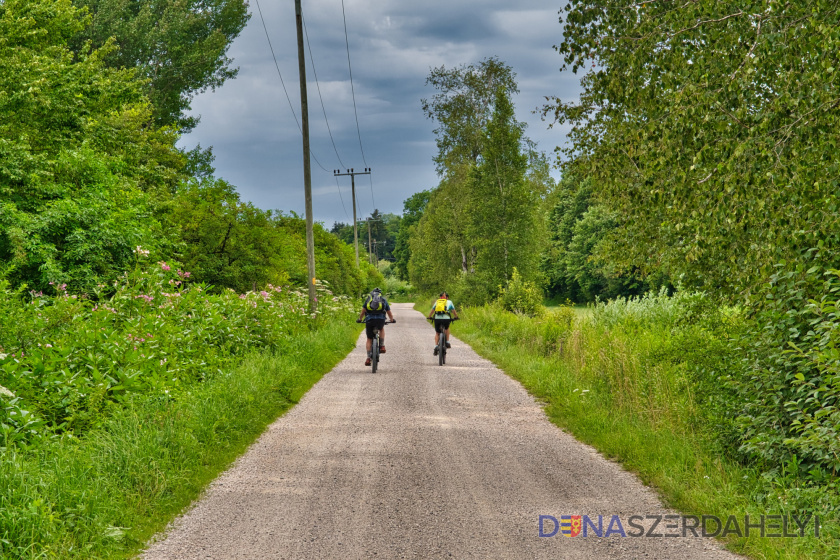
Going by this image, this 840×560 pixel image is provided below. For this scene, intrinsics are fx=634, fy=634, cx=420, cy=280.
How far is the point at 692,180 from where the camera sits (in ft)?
Result: 18.3

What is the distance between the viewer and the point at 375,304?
14.8m

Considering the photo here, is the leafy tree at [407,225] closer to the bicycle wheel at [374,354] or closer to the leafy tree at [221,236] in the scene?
the leafy tree at [221,236]

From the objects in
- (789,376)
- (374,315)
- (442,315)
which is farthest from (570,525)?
(442,315)

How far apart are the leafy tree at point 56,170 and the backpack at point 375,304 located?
6039mm

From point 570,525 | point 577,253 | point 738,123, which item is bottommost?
point 570,525

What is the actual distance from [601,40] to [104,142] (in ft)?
58.2

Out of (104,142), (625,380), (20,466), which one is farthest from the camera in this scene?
(104,142)

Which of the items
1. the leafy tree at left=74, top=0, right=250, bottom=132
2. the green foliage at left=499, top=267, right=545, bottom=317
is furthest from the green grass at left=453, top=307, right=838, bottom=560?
the leafy tree at left=74, top=0, right=250, bottom=132

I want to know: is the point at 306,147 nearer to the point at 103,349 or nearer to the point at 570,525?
the point at 103,349

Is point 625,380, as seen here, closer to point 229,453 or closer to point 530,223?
point 229,453

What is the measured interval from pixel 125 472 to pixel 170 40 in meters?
35.1

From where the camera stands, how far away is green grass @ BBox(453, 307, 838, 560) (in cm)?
512

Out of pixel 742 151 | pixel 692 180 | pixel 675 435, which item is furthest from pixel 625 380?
pixel 742 151

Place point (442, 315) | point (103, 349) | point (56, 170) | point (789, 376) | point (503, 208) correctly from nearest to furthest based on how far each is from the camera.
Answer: point (789, 376)
point (103, 349)
point (56, 170)
point (442, 315)
point (503, 208)
